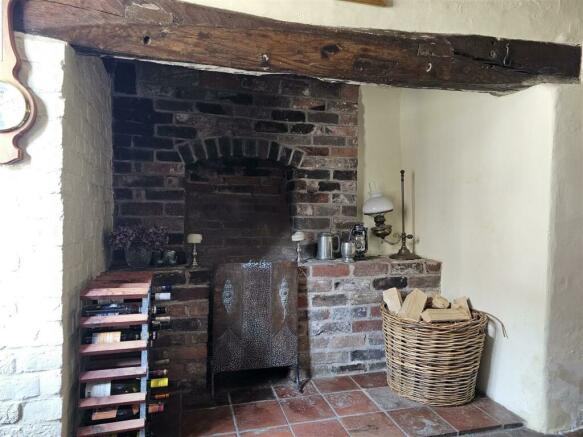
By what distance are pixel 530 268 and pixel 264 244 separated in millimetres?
1798

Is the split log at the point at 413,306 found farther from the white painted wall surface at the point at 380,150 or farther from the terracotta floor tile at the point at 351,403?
the white painted wall surface at the point at 380,150

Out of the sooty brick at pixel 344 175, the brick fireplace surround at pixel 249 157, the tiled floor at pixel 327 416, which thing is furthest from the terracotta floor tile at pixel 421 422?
the sooty brick at pixel 344 175

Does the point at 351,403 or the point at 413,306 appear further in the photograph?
the point at 413,306

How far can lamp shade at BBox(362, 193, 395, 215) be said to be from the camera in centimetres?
269

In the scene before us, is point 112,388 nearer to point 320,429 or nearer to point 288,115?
point 320,429

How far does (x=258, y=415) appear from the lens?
207 centimetres

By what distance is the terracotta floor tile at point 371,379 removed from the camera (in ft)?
7.99

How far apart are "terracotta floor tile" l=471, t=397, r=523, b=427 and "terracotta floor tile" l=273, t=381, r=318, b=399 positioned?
35.2 inches

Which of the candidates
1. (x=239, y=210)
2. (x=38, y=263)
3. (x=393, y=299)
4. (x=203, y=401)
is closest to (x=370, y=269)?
(x=393, y=299)

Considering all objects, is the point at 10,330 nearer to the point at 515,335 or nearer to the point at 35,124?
the point at 35,124

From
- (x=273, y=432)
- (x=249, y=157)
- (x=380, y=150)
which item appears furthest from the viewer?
(x=380, y=150)

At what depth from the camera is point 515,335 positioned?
2094 millimetres

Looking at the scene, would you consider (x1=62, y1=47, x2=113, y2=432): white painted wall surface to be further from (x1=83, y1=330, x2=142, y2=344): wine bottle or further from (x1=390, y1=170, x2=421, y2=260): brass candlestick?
(x1=390, y1=170, x2=421, y2=260): brass candlestick

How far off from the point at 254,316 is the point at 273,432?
0.65 m
